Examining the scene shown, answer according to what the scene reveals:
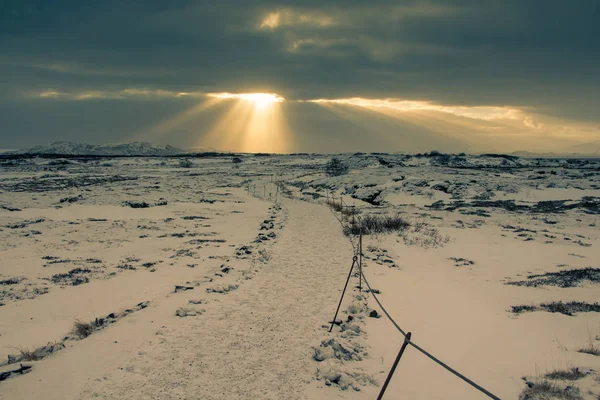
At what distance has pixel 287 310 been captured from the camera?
847 cm

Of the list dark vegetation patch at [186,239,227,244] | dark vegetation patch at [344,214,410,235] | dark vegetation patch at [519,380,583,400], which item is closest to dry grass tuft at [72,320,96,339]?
dark vegetation patch at [519,380,583,400]

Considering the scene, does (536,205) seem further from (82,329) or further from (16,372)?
(16,372)

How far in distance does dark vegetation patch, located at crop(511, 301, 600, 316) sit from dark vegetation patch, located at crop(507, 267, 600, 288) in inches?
81.3

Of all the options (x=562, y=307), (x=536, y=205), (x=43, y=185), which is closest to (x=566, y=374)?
(x=562, y=307)

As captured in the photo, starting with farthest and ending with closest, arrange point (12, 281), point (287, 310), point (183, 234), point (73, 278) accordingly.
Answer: point (183, 234) → point (73, 278) → point (12, 281) → point (287, 310)

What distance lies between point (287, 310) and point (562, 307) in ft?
21.8

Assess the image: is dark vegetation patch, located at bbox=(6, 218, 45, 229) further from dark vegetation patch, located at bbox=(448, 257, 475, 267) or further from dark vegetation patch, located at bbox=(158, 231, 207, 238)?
dark vegetation patch, located at bbox=(448, 257, 475, 267)

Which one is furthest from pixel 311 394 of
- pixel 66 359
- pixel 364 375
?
pixel 66 359

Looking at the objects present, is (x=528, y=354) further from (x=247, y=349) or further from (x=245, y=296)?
(x=245, y=296)

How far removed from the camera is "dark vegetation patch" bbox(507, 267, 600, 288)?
1031cm

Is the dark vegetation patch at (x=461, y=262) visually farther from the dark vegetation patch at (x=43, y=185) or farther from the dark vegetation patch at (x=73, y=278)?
the dark vegetation patch at (x=43, y=185)

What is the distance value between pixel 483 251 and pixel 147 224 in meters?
18.6

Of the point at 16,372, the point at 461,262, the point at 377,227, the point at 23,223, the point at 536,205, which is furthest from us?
the point at 536,205

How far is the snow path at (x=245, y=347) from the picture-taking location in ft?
17.8
